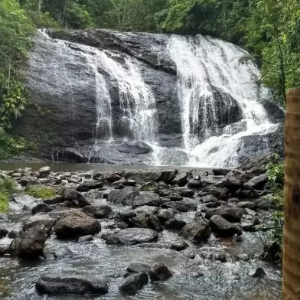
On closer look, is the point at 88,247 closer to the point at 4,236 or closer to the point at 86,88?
the point at 4,236

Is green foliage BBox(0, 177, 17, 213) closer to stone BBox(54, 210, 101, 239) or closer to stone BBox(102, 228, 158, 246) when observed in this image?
stone BBox(54, 210, 101, 239)

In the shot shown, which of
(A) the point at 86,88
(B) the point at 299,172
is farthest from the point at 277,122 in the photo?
(B) the point at 299,172

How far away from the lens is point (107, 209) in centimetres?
881

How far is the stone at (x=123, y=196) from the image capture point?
1011 centimetres

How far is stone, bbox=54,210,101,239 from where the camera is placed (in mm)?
7102

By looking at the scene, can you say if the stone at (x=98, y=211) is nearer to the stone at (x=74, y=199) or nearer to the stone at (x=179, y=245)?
the stone at (x=74, y=199)

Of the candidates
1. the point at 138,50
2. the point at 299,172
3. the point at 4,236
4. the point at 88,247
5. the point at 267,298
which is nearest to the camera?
the point at 299,172

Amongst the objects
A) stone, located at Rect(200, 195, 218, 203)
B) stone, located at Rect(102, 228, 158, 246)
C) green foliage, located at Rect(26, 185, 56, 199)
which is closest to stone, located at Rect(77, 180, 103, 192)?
green foliage, located at Rect(26, 185, 56, 199)

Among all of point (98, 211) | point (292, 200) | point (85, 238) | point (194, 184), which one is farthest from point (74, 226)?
point (194, 184)

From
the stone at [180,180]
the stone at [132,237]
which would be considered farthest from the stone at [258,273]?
the stone at [180,180]

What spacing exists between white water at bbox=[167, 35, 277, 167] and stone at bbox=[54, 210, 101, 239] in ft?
45.5

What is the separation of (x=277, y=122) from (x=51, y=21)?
21.4 meters

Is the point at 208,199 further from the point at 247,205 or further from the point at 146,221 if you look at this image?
the point at 146,221

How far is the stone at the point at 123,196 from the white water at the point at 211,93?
10805mm
